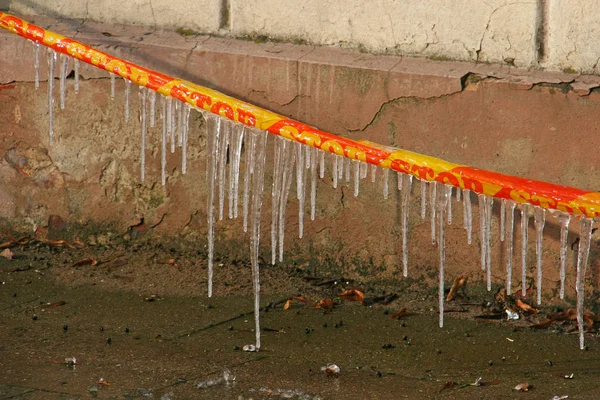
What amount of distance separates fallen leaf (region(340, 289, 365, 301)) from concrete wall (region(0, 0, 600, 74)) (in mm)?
1290

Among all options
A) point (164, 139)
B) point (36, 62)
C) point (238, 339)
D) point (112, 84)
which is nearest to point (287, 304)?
point (238, 339)

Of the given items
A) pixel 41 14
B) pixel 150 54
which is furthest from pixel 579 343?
pixel 41 14

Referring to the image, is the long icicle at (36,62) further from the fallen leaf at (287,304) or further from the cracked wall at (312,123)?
the fallen leaf at (287,304)

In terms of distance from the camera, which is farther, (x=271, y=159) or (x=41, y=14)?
(x=41, y=14)

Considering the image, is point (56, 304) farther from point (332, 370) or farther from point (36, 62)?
point (332, 370)

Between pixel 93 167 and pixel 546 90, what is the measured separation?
2.63 metres

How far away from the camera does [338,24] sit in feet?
18.5

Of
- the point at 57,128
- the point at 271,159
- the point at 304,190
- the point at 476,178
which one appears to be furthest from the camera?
the point at 57,128

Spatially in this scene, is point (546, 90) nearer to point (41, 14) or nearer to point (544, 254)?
point (544, 254)

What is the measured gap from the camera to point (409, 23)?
18.0ft

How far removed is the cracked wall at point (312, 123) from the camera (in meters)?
5.21

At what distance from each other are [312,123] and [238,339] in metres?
1.23

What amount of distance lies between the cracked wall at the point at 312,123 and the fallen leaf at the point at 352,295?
0.43 feet

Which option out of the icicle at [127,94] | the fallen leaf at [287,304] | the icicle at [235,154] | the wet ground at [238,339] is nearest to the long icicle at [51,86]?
the icicle at [127,94]
